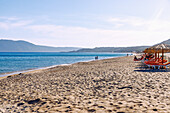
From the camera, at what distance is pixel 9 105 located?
18.4ft

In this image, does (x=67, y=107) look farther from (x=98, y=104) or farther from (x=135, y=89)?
(x=135, y=89)

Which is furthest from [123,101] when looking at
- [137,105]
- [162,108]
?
[162,108]

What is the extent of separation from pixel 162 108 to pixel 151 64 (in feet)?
30.0

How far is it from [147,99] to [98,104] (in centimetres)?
141

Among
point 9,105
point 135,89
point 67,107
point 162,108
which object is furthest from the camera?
point 135,89

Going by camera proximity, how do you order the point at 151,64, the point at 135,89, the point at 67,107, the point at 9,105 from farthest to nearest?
the point at 151,64, the point at 135,89, the point at 9,105, the point at 67,107

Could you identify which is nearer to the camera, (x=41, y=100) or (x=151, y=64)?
(x=41, y=100)

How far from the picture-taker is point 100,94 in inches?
234

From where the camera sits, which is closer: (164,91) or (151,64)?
(164,91)

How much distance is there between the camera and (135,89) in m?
6.29

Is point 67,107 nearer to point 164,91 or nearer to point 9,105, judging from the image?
point 9,105

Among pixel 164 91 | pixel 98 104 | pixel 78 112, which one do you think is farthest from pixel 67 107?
pixel 164 91

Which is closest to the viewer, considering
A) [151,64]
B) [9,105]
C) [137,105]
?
[137,105]

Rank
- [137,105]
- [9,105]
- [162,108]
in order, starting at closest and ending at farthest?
[162,108]
[137,105]
[9,105]
